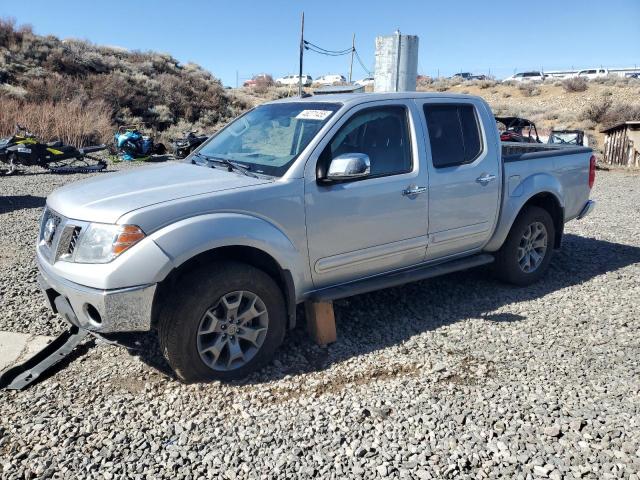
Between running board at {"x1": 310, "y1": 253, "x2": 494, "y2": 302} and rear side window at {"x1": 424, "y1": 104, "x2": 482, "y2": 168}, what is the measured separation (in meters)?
0.90

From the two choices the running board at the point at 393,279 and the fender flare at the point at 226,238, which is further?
the running board at the point at 393,279

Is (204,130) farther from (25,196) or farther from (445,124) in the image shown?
(445,124)

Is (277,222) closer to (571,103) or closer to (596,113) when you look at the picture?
(596,113)

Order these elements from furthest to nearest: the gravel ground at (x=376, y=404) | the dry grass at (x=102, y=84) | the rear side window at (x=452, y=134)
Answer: the dry grass at (x=102, y=84)
the rear side window at (x=452, y=134)
the gravel ground at (x=376, y=404)

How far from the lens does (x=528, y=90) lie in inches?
1709

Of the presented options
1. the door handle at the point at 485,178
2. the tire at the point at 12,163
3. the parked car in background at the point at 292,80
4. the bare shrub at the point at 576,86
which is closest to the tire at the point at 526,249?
the door handle at the point at 485,178

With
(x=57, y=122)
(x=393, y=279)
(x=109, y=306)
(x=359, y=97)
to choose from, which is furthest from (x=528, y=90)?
(x=109, y=306)

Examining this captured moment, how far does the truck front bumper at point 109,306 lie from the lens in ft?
10.5

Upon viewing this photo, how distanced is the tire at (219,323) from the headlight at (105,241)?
1.42 ft

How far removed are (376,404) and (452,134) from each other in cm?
256

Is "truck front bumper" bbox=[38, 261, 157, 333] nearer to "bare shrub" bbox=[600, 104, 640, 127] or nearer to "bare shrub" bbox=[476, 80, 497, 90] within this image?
"bare shrub" bbox=[600, 104, 640, 127]

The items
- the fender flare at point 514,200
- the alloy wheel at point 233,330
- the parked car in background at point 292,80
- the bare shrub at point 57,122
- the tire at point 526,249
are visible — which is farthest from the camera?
the parked car in background at point 292,80

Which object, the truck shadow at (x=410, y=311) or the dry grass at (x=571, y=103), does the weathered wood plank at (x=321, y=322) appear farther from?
the dry grass at (x=571, y=103)

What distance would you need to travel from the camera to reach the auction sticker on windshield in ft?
13.8
